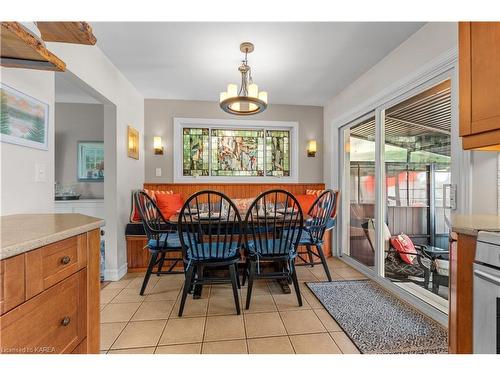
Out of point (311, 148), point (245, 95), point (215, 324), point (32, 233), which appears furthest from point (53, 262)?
point (311, 148)

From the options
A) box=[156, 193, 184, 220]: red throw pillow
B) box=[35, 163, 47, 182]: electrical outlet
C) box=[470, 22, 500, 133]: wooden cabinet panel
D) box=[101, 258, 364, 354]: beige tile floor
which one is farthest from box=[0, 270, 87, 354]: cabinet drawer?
box=[156, 193, 184, 220]: red throw pillow

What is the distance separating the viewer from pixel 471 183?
159cm

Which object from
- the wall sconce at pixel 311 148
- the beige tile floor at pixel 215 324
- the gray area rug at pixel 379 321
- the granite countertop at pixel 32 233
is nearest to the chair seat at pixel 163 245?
the beige tile floor at pixel 215 324

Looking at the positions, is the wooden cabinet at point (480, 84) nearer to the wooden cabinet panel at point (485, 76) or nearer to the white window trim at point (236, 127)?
the wooden cabinet panel at point (485, 76)

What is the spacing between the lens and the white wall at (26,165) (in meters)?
1.30

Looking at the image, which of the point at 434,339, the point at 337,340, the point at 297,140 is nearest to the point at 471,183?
the point at 434,339

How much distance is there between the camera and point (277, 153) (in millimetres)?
4039

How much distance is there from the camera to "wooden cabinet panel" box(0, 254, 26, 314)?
667 millimetres

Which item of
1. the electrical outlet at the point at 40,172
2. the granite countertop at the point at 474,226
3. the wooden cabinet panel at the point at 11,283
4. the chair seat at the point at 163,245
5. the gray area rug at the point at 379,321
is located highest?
the electrical outlet at the point at 40,172

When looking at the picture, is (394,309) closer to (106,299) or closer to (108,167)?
(106,299)

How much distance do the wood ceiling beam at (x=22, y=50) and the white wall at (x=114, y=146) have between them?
1.10 metres

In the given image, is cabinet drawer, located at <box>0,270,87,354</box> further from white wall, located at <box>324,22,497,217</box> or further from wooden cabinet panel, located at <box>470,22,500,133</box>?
white wall, located at <box>324,22,497,217</box>

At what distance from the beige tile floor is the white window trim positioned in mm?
1789

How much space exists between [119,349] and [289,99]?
3679 mm
